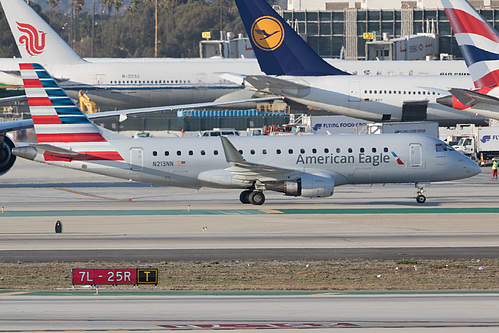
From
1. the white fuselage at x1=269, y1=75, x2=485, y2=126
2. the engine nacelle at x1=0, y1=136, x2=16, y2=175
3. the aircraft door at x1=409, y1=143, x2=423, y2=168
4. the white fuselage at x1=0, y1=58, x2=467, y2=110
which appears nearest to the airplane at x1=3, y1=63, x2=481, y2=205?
the aircraft door at x1=409, y1=143, x2=423, y2=168

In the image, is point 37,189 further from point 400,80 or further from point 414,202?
point 400,80

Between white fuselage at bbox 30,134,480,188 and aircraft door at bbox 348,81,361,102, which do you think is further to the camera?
aircraft door at bbox 348,81,361,102

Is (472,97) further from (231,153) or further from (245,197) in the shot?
(231,153)

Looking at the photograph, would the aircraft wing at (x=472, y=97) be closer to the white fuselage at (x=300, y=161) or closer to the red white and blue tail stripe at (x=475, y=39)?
the red white and blue tail stripe at (x=475, y=39)

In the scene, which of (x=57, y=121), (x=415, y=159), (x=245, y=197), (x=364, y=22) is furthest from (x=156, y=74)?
(x=364, y=22)

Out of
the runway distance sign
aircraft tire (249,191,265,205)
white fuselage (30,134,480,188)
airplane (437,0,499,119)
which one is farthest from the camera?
airplane (437,0,499,119)

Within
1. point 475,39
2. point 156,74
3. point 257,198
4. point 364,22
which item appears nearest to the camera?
point 257,198

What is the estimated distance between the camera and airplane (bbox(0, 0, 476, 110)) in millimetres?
80562

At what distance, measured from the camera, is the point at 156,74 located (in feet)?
272

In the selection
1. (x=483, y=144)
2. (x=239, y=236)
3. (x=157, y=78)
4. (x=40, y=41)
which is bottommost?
(x=239, y=236)

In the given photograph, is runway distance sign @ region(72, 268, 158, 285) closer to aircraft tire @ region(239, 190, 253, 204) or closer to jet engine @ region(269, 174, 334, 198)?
jet engine @ region(269, 174, 334, 198)

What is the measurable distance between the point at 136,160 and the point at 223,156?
15.4ft

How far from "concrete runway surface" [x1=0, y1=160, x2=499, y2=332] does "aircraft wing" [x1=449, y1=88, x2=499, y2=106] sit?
5.51 meters

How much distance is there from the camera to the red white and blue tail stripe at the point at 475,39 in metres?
47.7
